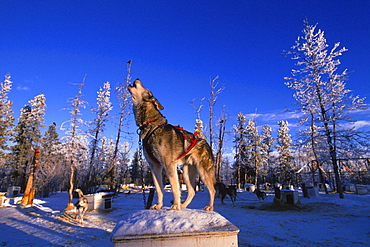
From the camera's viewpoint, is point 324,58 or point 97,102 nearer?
point 324,58

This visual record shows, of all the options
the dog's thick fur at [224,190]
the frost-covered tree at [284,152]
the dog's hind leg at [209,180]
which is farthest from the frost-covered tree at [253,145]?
the dog's hind leg at [209,180]

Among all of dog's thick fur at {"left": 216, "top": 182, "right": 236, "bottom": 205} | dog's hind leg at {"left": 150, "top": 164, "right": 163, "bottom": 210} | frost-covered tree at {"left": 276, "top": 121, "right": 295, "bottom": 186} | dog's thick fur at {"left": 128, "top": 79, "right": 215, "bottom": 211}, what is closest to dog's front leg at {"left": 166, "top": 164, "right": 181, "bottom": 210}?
dog's thick fur at {"left": 128, "top": 79, "right": 215, "bottom": 211}

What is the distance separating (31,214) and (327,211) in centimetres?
1599

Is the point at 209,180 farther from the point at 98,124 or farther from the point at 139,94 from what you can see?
the point at 98,124

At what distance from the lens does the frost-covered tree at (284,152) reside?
39281mm

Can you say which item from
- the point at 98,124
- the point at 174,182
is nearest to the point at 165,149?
the point at 174,182

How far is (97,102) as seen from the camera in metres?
24.1

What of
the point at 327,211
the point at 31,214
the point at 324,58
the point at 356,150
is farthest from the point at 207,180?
the point at 324,58

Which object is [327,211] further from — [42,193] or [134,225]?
[42,193]

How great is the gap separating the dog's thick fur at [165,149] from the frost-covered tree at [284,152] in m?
39.5

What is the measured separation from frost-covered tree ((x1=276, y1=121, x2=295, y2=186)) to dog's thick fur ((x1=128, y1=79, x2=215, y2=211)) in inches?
1557

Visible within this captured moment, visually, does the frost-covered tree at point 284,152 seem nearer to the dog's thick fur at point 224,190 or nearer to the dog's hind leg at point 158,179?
the dog's thick fur at point 224,190

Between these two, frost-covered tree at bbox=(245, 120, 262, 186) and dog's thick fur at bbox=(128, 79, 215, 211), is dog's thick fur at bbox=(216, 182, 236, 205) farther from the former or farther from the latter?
frost-covered tree at bbox=(245, 120, 262, 186)

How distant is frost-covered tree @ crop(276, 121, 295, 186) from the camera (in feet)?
129
